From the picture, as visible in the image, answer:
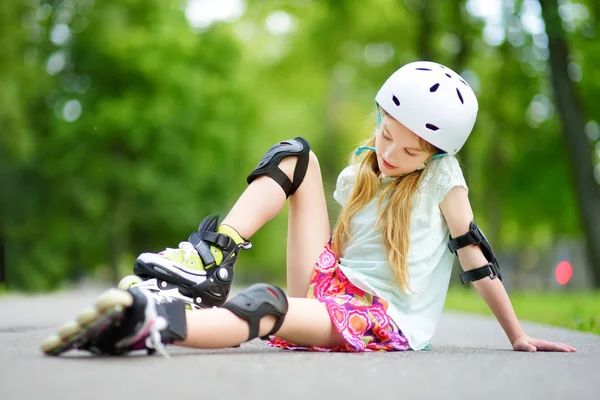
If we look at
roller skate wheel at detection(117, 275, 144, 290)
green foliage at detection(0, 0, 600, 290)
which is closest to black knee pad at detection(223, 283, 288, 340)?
roller skate wheel at detection(117, 275, 144, 290)

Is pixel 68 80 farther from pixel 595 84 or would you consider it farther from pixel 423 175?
pixel 423 175

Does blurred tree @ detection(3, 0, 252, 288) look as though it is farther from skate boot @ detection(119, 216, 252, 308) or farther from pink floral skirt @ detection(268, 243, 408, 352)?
skate boot @ detection(119, 216, 252, 308)

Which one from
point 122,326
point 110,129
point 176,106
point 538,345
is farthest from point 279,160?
point 176,106

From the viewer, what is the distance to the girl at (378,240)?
3303mm

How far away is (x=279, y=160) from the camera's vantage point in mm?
3547

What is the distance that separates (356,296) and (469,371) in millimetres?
812

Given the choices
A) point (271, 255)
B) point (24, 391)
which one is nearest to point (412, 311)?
point (24, 391)

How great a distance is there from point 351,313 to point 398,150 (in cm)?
70

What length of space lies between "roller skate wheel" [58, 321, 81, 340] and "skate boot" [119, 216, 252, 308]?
1.51ft

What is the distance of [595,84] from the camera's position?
1761 cm

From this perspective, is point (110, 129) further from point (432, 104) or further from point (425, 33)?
point (432, 104)

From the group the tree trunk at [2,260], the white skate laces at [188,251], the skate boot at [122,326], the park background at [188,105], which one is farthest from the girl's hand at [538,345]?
the tree trunk at [2,260]

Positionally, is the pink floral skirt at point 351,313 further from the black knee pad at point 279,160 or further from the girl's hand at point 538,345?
the girl's hand at point 538,345

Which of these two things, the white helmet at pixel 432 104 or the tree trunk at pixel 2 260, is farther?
the tree trunk at pixel 2 260
